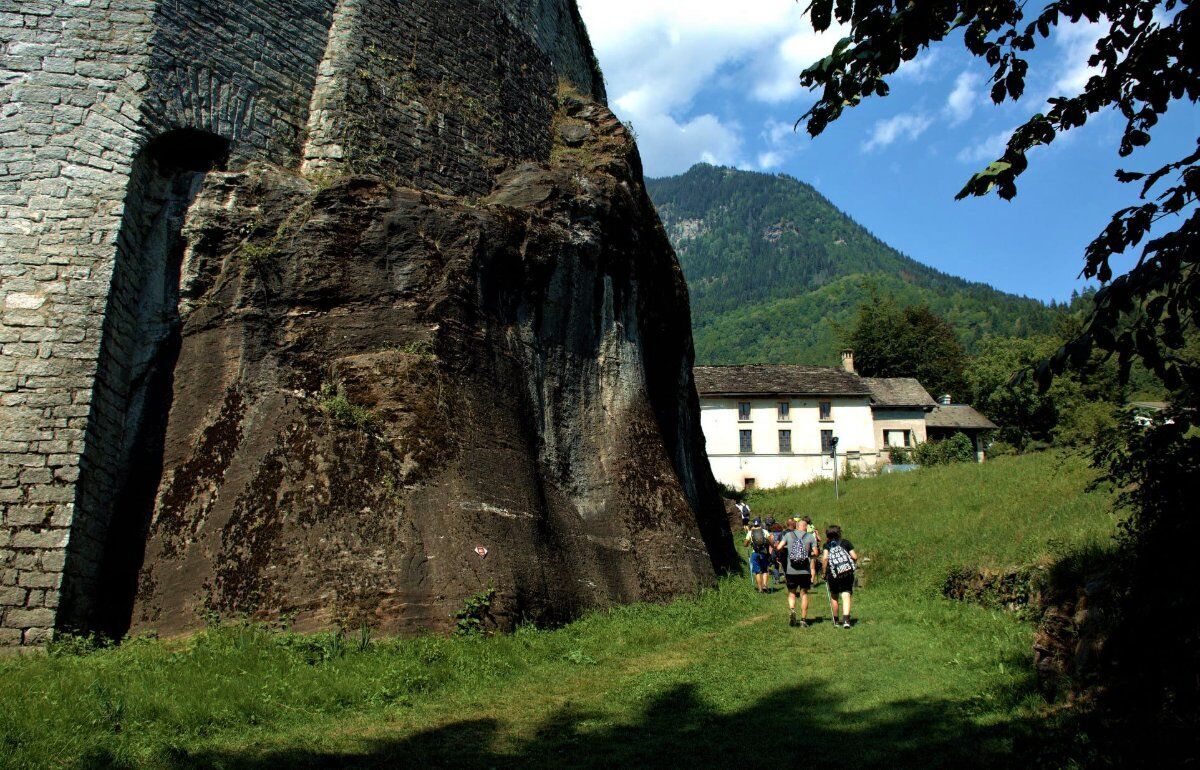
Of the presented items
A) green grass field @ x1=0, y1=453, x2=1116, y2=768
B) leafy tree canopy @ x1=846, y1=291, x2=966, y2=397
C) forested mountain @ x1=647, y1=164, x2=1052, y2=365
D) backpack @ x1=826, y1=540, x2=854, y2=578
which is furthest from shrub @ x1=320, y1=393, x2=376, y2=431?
forested mountain @ x1=647, y1=164, x2=1052, y2=365

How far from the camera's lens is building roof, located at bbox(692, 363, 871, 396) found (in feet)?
163

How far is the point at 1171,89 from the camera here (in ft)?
19.2

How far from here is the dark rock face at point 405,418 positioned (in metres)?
10.2

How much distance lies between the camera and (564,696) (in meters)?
8.55

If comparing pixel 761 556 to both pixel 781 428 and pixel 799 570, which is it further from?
pixel 781 428

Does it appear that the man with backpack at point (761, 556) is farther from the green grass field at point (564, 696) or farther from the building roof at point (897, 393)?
the building roof at point (897, 393)

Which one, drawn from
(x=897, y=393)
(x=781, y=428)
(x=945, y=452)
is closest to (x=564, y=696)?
(x=945, y=452)

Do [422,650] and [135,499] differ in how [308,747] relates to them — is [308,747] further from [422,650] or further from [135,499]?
[135,499]

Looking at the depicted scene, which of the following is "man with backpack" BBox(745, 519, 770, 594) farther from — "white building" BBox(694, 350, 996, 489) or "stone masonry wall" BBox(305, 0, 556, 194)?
"white building" BBox(694, 350, 996, 489)

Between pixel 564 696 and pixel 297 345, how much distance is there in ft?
19.3

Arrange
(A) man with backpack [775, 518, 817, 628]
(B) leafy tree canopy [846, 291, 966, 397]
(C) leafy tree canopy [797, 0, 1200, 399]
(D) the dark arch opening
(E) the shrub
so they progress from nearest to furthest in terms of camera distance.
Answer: (C) leafy tree canopy [797, 0, 1200, 399]
(D) the dark arch opening
(E) the shrub
(A) man with backpack [775, 518, 817, 628]
(B) leafy tree canopy [846, 291, 966, 397]

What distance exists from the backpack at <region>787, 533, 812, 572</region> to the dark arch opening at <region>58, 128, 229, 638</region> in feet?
28.1

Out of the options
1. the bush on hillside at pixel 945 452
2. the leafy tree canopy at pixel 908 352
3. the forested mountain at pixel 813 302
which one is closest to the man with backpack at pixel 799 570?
the bush on hillside at pixel 945 452

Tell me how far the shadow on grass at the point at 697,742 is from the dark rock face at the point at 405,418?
301 cm
